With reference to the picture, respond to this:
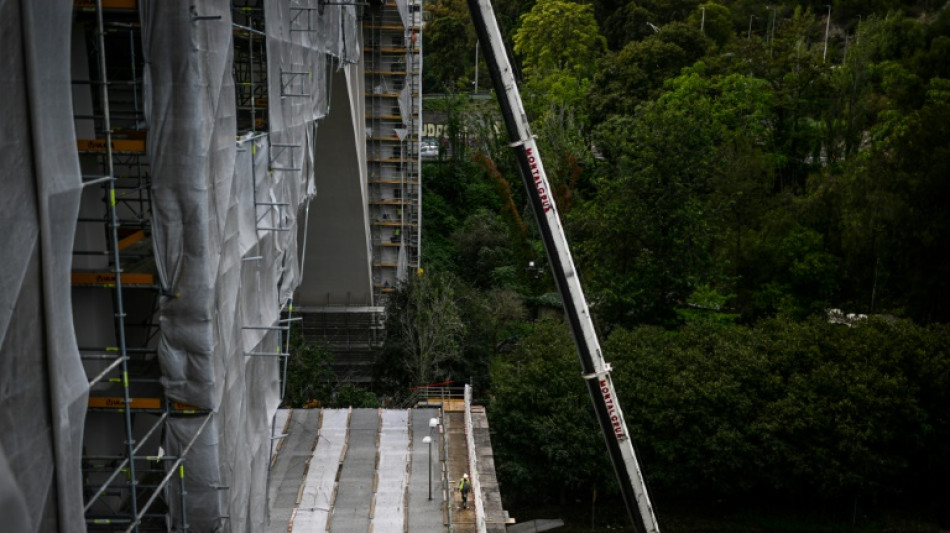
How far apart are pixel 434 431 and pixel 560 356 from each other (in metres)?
5.96

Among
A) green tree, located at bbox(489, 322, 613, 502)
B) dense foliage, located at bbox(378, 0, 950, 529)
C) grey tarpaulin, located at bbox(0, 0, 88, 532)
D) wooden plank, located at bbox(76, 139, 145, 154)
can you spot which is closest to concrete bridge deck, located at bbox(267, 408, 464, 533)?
green tree, located at bbox(489, 322, 613, 502)

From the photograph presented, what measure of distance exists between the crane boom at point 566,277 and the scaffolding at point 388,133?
15297mm

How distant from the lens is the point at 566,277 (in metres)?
13.2

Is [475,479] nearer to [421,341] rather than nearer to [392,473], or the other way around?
[392,473]

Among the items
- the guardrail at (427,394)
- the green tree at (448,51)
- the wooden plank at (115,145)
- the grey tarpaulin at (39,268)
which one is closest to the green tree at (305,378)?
the guardrail at (427,394)

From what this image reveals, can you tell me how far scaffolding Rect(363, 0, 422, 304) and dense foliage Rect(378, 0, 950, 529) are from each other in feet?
5.24

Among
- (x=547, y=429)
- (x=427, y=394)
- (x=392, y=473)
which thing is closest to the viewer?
(x=392, y=473)

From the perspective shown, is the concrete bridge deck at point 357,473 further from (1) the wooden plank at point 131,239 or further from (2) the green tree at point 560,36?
(2) the green tree at point 560,36

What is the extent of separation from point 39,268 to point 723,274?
24.6 meters

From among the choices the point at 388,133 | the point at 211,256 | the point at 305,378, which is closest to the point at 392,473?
the point at 305,378

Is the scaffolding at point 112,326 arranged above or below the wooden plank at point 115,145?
below

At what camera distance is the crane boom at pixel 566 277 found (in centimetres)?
1317

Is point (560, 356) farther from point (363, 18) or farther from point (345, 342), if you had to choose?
point (363, 18)

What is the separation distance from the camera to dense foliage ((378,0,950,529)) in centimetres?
2281
